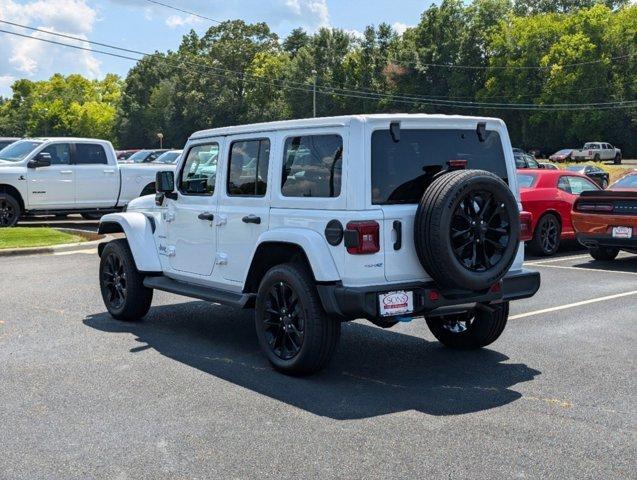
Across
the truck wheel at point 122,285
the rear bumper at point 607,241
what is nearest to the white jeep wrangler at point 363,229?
the truck wheel at point 122,285

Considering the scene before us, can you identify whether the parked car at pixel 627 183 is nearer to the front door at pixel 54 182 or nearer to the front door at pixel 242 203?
the front door at pixel 242 203

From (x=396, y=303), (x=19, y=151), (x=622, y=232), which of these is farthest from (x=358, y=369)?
(x=19, y=151)

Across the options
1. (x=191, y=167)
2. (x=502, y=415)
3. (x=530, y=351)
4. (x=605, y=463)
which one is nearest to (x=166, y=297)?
(x=191, y=167)

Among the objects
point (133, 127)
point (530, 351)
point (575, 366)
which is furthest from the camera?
point (133, 127)

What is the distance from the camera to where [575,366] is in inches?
267

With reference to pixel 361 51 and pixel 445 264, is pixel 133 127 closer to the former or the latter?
pixel 361 51

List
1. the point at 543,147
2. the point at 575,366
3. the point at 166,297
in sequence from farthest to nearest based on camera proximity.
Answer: the point at 543,147
the point at 166,297
the point at 575,366

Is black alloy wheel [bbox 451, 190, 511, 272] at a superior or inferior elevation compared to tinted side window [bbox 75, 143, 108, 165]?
inferior

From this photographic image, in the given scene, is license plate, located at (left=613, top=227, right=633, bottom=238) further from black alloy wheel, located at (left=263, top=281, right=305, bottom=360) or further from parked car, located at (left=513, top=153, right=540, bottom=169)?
parked car, located at (left=513, top=153, right=540, bottom=169)

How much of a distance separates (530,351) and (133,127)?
11674 centimetres

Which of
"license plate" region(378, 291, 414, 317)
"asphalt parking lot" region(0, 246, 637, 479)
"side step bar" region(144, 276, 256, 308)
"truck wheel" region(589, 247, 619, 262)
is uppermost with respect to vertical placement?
"license plate" region(378, 291, 414, 317)

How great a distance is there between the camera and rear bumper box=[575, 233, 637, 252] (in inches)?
499

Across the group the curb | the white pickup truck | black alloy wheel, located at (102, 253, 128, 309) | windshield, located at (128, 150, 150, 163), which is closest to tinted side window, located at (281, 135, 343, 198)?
black alloy wheel, located at (102, 253, 128, 309)

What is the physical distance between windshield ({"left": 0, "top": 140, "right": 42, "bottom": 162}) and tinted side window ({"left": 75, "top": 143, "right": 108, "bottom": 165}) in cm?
90
